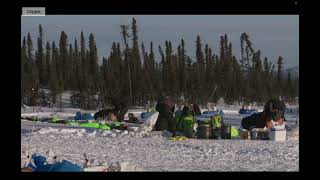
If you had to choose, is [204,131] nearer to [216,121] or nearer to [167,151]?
[216,121]

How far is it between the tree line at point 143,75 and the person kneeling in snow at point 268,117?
9cm

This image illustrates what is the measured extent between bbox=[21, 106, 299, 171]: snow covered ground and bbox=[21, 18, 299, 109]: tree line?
25 centimetres

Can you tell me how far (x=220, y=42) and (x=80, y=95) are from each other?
4.30ft

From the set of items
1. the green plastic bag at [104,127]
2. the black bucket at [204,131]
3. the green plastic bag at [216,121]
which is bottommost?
the black bucket at [204,131]

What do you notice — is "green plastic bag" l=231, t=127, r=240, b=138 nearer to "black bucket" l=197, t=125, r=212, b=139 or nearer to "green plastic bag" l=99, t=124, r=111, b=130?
"black bucket" l=197, t=125, r=212, b=139

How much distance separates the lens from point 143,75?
17.6 ft

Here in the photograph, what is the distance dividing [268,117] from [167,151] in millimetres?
1005

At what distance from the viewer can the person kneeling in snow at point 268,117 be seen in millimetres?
5316

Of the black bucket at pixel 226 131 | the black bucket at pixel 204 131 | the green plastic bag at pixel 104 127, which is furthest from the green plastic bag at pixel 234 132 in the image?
the green plastic bag at pixel 104 127

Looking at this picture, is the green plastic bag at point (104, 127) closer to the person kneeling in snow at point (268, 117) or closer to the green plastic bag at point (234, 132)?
the green plastic bag at point (234, 132)

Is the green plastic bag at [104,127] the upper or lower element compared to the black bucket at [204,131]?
Result: upper

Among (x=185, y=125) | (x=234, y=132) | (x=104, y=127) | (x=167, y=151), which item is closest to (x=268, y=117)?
(x=234, y=132)

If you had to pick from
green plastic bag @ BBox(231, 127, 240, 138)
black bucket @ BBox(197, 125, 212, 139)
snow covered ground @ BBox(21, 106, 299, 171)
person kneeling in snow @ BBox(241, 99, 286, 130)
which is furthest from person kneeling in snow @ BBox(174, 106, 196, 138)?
person kneeling in snow @ BBox(241, 99, 286, 130)
